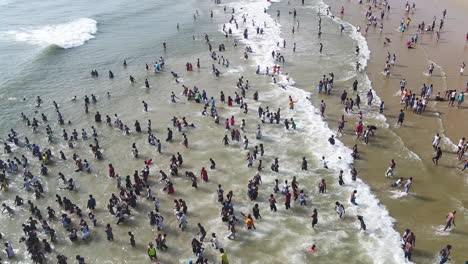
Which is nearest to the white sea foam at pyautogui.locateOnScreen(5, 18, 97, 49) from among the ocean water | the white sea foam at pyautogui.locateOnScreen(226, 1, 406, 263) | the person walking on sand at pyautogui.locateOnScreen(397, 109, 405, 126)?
the ocean water

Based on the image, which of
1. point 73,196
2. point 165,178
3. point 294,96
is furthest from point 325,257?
point 294,96

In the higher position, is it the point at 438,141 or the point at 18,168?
the point at 438,141

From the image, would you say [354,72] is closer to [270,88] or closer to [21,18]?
[270,88]

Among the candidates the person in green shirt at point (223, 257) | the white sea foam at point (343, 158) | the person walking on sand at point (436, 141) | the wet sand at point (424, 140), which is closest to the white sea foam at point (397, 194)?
the wet sand at point (424, 140)

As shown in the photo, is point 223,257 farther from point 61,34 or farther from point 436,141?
point 61,34

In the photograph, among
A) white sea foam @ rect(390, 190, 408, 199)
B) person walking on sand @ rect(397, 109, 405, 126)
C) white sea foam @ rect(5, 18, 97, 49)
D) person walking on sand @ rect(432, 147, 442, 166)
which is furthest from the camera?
white sea foam @ rect(5, 18, 97, 49)

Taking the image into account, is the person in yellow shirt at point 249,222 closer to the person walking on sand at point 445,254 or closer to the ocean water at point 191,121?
the ocean water at point 191,121

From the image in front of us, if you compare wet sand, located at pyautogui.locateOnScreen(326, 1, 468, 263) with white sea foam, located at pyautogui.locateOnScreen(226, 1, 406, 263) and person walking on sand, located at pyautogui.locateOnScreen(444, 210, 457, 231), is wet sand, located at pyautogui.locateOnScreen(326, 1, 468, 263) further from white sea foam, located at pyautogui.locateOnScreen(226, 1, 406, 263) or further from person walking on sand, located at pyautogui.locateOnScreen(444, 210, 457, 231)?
white sea foam, located at pyautogui.locateOnScreen(226, 1, 406, 263)
